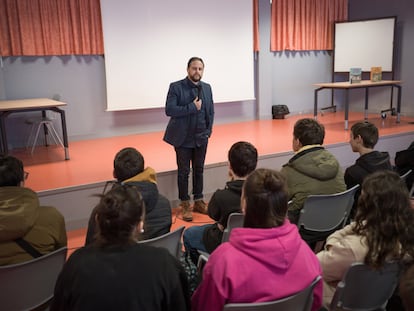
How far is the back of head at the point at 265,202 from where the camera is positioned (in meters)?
1.52

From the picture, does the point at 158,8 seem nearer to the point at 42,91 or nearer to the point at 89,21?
the point at 89,21

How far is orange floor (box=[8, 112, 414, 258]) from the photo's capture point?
4.22 metres

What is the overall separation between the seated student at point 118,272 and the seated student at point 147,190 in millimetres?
679

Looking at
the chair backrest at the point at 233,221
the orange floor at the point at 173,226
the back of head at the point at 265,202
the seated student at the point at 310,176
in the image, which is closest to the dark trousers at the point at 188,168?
the orange floor at the point at 173,226

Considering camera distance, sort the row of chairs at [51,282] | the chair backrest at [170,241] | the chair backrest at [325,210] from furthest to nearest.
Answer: the chair backrest at [325,210]
the chair backrest at [170,241]
the row of chairs at [51,282]

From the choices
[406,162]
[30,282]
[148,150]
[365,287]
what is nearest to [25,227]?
[30,282]

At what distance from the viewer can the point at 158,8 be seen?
Answer: 21.4 ft

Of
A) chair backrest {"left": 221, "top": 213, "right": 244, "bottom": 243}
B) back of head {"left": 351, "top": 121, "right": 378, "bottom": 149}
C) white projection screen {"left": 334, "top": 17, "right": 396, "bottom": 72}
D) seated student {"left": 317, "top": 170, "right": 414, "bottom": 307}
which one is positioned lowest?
chair backrest {"left": 221, "top": 213, "right": 244, "bottom": 243}

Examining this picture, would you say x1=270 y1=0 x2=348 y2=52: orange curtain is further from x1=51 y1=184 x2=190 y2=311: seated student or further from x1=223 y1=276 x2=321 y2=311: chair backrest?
x1=51 y1=184 x2=190 y2=311: seated student

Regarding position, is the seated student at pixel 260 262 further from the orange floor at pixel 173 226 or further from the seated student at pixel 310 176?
the orange floor at pixel 173 226

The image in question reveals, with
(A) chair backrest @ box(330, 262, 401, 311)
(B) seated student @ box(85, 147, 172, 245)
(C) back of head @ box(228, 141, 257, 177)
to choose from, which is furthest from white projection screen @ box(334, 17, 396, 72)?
(A) chair backrest @ box(330, 262, 401, 311)

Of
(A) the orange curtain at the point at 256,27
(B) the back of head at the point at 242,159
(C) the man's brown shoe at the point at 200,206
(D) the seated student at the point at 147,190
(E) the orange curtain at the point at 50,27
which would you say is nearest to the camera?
(D) the seated student at the point at 147,190

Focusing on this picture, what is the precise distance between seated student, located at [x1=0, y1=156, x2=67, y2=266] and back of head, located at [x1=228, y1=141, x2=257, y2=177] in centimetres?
99

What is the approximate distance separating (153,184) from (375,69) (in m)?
5.57
